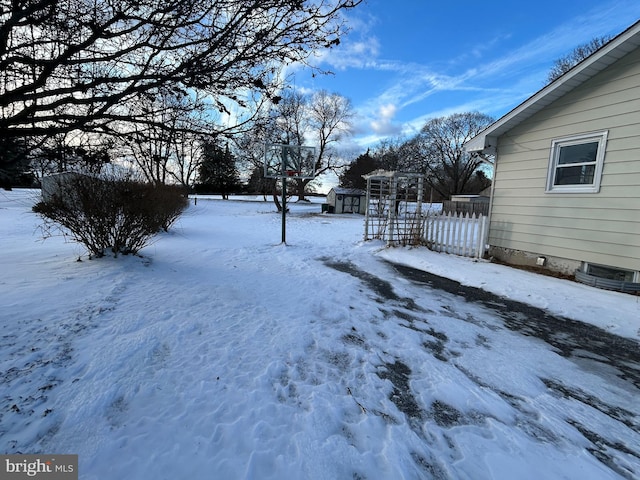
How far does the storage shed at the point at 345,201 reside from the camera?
28.6 metres

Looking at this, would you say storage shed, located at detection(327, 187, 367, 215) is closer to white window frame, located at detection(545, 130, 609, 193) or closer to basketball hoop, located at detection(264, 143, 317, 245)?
basketball hoop, located at detection(264, 143, 317, 245)

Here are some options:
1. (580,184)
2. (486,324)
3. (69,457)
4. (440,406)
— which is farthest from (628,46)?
(69,457)

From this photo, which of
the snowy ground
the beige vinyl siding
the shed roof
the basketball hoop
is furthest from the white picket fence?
the basketball hoop

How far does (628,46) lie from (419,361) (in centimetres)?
642

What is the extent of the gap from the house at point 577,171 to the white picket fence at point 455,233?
1.45ft

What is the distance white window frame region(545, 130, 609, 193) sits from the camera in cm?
525

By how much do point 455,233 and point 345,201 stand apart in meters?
21.4

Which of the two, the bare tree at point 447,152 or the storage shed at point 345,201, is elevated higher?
the bare tree at point 447,152

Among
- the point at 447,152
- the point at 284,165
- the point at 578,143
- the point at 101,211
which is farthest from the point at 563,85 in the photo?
the point at 447,152

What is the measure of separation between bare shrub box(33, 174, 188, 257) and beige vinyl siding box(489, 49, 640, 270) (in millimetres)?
8180

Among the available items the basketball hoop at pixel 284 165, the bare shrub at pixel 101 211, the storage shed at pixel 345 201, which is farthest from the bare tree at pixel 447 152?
the bare shrub at pixel 101 211

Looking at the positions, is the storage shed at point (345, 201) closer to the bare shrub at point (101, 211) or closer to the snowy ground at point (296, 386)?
the bare shrub at point (101, 211)

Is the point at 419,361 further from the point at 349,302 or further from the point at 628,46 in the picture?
the point at 628,46

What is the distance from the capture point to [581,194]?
5512 millimetres
